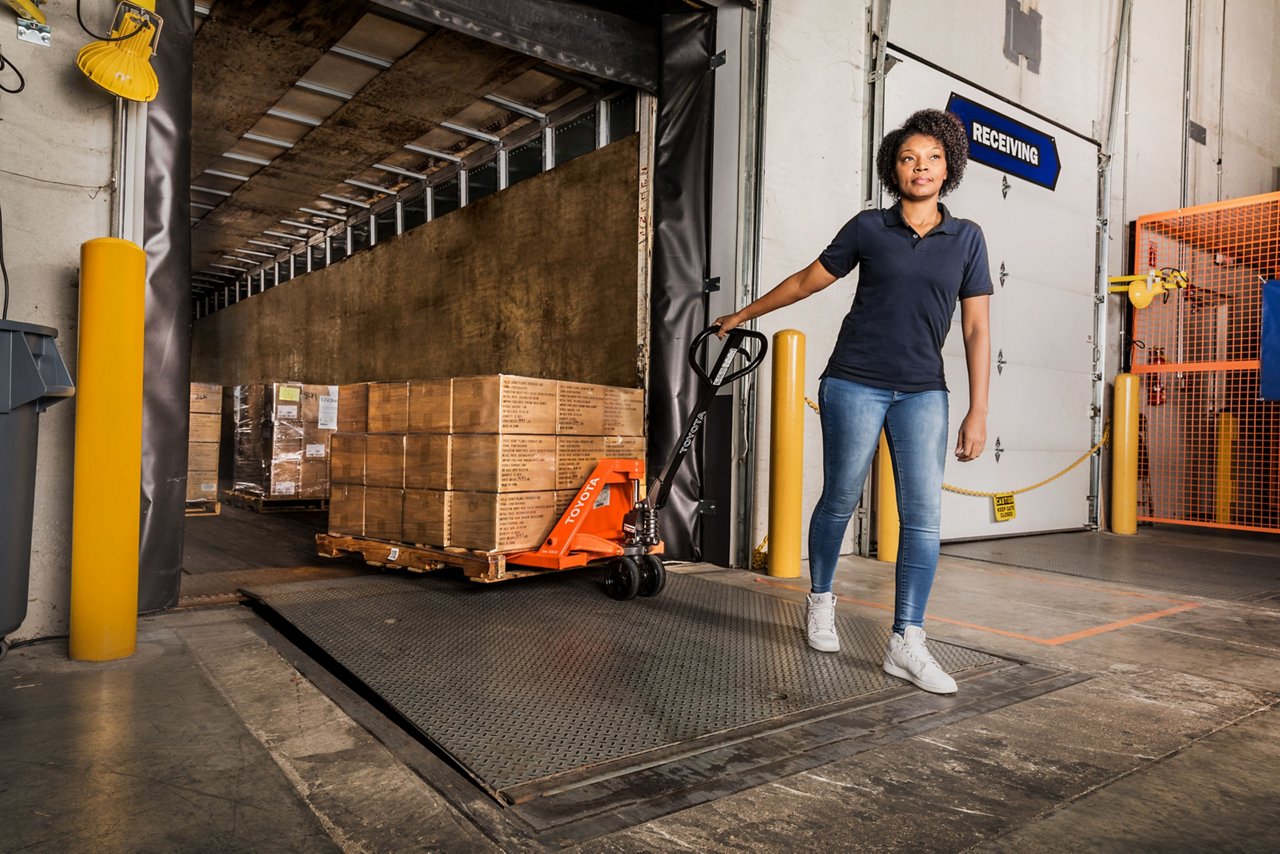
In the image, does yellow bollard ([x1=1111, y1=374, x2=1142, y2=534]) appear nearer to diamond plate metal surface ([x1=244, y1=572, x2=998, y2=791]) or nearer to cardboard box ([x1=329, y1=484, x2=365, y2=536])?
diamond plate metal surface ([x1=244, y1=572, x2=998, y2=791])

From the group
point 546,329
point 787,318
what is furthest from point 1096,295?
point 546,329

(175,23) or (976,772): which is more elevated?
(175,23)

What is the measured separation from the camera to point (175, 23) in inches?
144

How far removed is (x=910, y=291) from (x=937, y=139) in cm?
56

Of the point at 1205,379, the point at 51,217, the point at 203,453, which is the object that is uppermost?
the point at 51,217

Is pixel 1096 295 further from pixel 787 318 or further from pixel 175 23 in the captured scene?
pixel 175 23

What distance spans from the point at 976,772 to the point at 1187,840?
478 mm

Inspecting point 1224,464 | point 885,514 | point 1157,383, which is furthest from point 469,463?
point 1224,464

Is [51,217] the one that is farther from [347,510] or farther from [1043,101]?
[1043,101]

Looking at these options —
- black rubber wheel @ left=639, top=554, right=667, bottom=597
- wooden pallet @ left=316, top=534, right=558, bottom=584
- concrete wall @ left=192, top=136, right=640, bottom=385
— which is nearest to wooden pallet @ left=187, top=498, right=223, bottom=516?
concrete wall @ left=192, top=136, right=640, bottom=385

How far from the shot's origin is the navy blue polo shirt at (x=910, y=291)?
280 cm

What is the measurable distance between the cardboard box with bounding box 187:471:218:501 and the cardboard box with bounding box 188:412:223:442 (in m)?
0.41

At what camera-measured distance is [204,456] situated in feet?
28.2

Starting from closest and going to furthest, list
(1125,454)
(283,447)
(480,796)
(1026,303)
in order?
(480,796) < (1026,303) < (1125,454) < (283,447)
